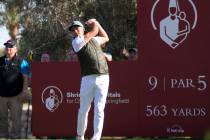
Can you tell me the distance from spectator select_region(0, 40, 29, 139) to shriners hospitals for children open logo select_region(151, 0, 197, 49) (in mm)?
2789

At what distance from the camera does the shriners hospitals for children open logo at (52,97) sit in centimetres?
1280

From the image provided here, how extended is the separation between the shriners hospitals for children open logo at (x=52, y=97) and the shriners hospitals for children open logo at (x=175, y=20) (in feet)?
7.44

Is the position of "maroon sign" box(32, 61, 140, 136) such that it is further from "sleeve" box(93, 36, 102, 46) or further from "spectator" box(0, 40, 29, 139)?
"sleeve" box(93, 36, 102, 46)

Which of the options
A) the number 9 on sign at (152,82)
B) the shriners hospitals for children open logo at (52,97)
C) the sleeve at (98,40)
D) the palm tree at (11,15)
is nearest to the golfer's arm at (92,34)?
the sleeve at (98,40)

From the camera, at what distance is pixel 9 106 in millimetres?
13062

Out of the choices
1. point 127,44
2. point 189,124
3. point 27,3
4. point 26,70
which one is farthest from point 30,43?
point 189,124

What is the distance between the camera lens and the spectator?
1289 cm

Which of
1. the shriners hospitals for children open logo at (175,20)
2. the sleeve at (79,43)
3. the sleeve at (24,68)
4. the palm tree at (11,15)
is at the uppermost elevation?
the palm tree at (11,15)

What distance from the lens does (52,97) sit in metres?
12.8

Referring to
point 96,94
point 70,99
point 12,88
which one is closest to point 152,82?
point 70,99

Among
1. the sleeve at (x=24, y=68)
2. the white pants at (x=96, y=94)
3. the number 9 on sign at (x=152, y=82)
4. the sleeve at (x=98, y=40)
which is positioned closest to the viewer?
the white pants at (x=96, y=94)

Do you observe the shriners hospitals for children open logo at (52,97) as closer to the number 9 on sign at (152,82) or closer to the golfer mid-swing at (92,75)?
the number 9 on sign at (152,82)

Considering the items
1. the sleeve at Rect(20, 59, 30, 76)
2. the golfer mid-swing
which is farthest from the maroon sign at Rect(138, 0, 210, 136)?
the sleeve at Rect(20, 59, 30, 76)

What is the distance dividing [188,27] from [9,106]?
3.78 meters
